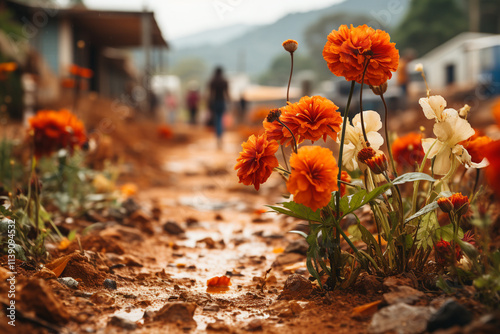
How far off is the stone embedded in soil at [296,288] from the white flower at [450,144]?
675 mm

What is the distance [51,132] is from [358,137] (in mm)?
2050

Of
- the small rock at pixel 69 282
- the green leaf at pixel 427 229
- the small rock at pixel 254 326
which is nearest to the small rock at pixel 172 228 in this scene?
the small rock at pixel 69 282

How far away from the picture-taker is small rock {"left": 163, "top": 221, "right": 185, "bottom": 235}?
3539mm

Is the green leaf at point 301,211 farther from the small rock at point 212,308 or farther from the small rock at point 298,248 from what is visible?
the small rock at point 298,248

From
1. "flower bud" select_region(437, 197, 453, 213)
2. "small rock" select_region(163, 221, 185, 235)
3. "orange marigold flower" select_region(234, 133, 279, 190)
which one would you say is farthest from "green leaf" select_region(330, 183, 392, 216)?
"small rock" select_region(163, 221, 185, 235)

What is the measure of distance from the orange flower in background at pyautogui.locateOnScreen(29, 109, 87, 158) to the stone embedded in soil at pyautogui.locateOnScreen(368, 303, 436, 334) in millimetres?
2368

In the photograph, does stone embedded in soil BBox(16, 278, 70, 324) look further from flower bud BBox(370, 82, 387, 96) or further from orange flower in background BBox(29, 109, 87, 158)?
orange flower in background BBox(29, 109, 87, 158)

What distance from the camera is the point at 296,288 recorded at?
75.5 inches

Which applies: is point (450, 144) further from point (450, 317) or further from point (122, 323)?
point (122, 323)

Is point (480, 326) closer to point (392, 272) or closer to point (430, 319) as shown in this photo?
point (430, 319)

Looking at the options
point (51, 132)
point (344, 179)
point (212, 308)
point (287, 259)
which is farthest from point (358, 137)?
point (51, 132)

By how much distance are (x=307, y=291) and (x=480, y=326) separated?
83cm

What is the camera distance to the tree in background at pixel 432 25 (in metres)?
43.7

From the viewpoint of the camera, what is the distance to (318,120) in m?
1.65
